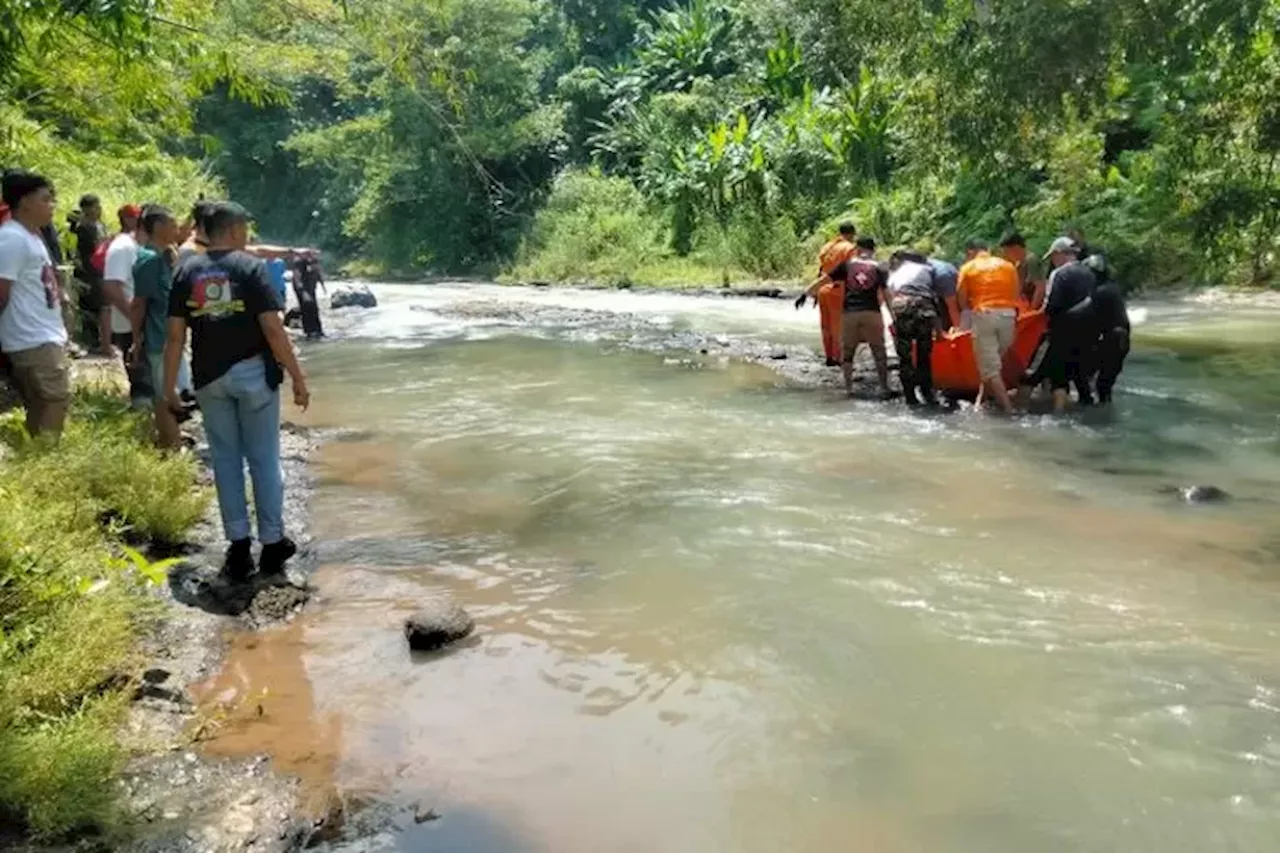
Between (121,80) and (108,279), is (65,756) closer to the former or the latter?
(108,279)

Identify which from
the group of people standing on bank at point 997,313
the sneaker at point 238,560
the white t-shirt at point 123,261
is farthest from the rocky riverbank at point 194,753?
the group of people standing on bank at point 997,313

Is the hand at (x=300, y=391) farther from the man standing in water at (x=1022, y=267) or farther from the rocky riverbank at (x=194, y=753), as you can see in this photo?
the man standing in water at (x=1022, y=267)

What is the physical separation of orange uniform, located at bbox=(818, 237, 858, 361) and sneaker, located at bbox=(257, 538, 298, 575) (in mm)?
6818

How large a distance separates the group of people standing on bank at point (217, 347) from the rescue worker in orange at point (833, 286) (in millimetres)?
Answer: 6860

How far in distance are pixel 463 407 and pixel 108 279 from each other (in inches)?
167

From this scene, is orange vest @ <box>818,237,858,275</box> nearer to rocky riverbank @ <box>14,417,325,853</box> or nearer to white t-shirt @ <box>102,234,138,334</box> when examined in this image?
white t-shirt @ <box>102,234,138,334</box>

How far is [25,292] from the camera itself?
5934mm

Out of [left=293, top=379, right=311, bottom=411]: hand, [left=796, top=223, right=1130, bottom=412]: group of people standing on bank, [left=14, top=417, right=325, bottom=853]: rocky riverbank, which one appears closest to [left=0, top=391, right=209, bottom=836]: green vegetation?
[left=14, top=417, right=325, bottom=853]: rocky riverbank

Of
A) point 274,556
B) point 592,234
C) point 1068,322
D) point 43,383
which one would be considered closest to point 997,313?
point 1068,322

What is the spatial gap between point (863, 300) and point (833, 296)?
3.04 ft

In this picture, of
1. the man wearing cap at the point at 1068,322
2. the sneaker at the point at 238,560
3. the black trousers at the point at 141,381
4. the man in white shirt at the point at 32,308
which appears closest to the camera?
the sneaker at the point at 238,560

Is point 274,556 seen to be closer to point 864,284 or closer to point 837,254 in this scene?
point 864,284

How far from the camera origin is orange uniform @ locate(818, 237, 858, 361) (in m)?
11.5

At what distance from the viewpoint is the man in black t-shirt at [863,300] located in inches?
431
